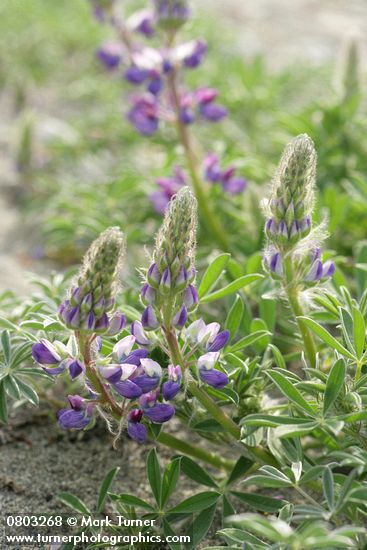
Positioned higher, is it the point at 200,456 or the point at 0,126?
the point at 0,126

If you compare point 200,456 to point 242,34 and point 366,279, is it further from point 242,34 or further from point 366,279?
point 242,34

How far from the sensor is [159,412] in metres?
1.99

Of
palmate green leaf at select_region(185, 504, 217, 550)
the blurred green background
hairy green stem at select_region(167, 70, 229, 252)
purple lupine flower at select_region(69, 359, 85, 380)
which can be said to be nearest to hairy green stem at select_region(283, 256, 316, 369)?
the blurred green background

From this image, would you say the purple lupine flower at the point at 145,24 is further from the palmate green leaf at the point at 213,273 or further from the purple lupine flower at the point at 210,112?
the palmate green leaf at the point at 213,273

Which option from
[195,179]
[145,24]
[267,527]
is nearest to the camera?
[267,527]

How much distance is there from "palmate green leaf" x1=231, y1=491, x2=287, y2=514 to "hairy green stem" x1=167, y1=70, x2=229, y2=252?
150cm

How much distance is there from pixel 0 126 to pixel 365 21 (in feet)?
14.0

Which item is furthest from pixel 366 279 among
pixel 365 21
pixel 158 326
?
pixel 365 21

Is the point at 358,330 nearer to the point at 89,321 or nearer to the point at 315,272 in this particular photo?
the point at 315,272

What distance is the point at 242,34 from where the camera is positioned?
7574mm

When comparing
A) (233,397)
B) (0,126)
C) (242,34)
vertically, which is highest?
(242,34)

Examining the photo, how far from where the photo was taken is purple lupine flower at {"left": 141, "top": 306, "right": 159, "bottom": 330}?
1.91 meters

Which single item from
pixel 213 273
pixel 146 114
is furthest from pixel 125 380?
pixel 146 114

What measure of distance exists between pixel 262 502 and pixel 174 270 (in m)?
0.76
